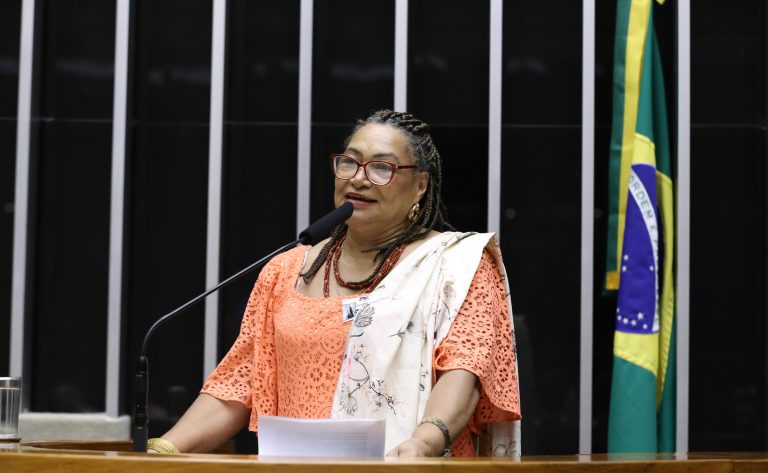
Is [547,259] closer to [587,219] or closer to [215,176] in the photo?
[587,219]

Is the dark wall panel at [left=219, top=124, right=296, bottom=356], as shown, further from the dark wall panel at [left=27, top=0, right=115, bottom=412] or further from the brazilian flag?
the brazilian flag

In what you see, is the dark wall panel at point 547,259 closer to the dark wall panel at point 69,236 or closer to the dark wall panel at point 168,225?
the dark wall panel at point 168,225

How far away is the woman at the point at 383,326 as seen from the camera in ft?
7.87

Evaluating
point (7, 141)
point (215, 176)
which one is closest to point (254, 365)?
point (215, 176)

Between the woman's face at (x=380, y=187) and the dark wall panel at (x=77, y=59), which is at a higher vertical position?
the dark wall panel at (x=77, y=59)

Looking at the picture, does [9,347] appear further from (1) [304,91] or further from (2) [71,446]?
(2) [71,446]

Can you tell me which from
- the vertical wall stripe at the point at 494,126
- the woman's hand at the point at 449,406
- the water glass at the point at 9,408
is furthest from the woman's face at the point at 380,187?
the vertical wall stripe at the point at 494,126

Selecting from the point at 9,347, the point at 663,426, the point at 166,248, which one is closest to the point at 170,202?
the point at 166,248

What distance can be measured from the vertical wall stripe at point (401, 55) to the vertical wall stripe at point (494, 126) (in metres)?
0.31

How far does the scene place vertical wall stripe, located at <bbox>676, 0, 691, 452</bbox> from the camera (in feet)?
13.0

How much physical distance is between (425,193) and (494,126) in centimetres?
142

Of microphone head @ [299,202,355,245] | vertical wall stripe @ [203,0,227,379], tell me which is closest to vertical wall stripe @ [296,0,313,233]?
vertical wall stripe @ [203,0,227,379]

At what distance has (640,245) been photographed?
3824 mm
